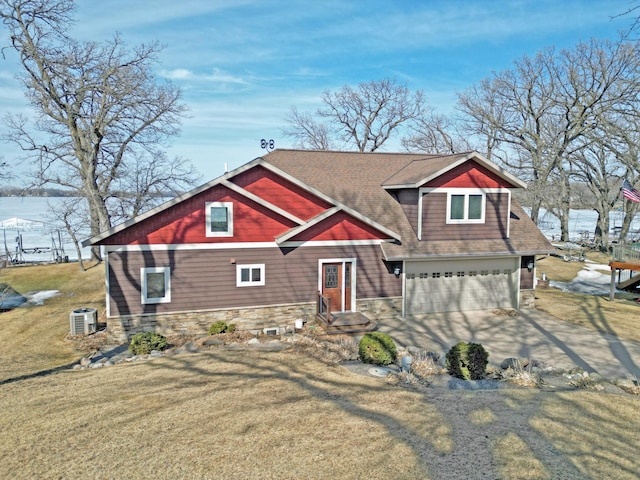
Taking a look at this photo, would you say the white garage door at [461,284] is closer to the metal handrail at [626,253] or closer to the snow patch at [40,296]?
the metal handrail at [626,253]

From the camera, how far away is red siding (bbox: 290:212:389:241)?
1436 cm

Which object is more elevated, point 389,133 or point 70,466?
point 389,133

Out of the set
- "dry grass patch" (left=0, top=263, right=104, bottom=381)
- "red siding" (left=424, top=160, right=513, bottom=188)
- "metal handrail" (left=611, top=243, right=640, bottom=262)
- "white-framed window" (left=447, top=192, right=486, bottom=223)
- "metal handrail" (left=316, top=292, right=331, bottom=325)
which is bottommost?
"dry grass patch" (left=0, top=263, right=104, bottom=381)

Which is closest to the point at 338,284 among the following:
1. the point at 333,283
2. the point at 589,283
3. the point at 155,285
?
the point at 333,283

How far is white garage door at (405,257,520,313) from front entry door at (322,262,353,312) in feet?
7.40

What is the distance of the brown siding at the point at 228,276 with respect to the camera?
1292 centimetres

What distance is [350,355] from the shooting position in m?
10.9

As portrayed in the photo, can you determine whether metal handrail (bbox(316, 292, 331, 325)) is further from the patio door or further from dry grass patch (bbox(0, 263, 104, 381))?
dry grass patch (bbox(0, 263, 104, 381))

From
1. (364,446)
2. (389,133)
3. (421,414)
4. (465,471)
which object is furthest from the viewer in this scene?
(389,133)

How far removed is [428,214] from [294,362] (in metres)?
8.18

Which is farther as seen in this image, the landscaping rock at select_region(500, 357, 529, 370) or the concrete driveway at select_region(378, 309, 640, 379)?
the concrete driveway at select_region(378, 309, 640, 379)

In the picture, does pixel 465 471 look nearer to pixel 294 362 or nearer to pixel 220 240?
pixel 294 362

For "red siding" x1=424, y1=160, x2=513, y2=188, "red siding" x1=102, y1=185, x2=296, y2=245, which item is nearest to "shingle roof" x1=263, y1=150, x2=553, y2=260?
"red siding" x1=424, y1=160, x2=513, y2=188

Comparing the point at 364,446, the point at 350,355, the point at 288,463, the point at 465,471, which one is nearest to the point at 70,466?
the point at 288,463
